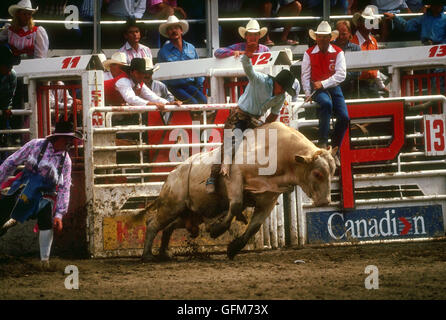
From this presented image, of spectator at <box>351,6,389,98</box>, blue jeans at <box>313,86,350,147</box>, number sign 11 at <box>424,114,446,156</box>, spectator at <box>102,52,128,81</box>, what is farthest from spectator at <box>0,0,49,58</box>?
number sign 11 at <box>424,114,446,156</box>

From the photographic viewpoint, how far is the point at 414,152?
30.1ft

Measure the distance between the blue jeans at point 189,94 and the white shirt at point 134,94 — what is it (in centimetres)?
62

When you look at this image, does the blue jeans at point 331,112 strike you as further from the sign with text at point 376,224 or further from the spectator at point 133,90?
the spectator at point 133,90

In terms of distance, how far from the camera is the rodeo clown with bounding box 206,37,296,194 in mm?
7535

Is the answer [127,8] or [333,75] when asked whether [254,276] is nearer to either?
[333,75]

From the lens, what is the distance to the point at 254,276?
22.3 ft

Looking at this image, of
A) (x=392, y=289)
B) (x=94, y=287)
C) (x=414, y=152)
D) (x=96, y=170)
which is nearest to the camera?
(x=392, y=289)

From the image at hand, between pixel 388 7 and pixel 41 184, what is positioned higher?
pixel 388 7

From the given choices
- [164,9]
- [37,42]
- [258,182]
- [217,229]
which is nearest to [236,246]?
[217,229]

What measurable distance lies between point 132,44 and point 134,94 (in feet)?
4.54

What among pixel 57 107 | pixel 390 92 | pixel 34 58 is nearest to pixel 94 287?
pixel 57 107

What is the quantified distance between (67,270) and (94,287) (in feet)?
3.74

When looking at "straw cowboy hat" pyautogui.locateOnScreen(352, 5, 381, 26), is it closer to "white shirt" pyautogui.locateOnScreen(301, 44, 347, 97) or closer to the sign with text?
"white shirt" pyautogui.locateOnScreen(301, 44, 347, 97)
